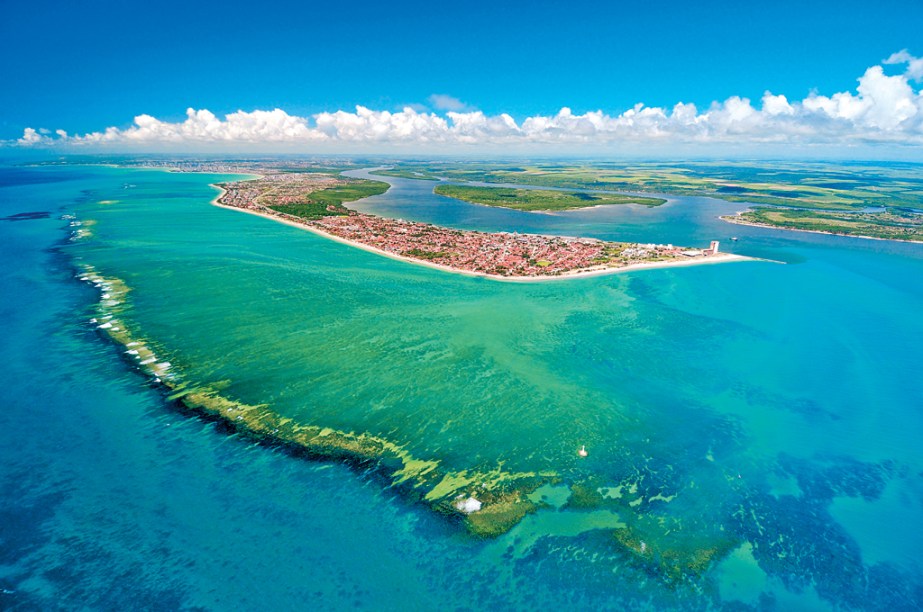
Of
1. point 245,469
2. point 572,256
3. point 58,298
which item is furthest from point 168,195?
Answer: point 245,469

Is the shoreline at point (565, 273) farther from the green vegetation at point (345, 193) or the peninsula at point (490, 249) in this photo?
the green vegetation at point (345, 193)

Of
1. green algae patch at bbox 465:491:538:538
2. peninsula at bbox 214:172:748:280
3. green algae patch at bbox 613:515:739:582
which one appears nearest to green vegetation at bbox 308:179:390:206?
peninsula at bbox 214:172:748:280

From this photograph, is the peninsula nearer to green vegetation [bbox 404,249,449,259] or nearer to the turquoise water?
green vegetation [bbox 404,249,449,259]

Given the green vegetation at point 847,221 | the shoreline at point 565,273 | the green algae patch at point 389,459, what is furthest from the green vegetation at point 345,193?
the green vegetation at point 847,221

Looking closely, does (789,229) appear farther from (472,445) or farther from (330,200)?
(330,200)

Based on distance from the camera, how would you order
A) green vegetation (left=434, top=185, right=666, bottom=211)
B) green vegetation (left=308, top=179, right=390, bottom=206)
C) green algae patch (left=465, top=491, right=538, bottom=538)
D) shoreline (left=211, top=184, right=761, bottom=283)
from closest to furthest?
green algae patch (left=465, top=491, right=538, bottom=538), shoreline (left=211, top=184, right=761, bottom=283), green vegetation (left=308, top=179, right=390, bottom=206), green vegetation (left=434, top=185, right=666, bottom=211)

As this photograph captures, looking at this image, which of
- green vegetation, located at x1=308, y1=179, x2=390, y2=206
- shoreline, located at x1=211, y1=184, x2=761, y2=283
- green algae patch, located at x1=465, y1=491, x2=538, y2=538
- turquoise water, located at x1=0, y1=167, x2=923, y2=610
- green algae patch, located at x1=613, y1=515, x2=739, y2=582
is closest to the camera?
turquoise water, located at x1=0, y1=167, x2=923, y2=610
